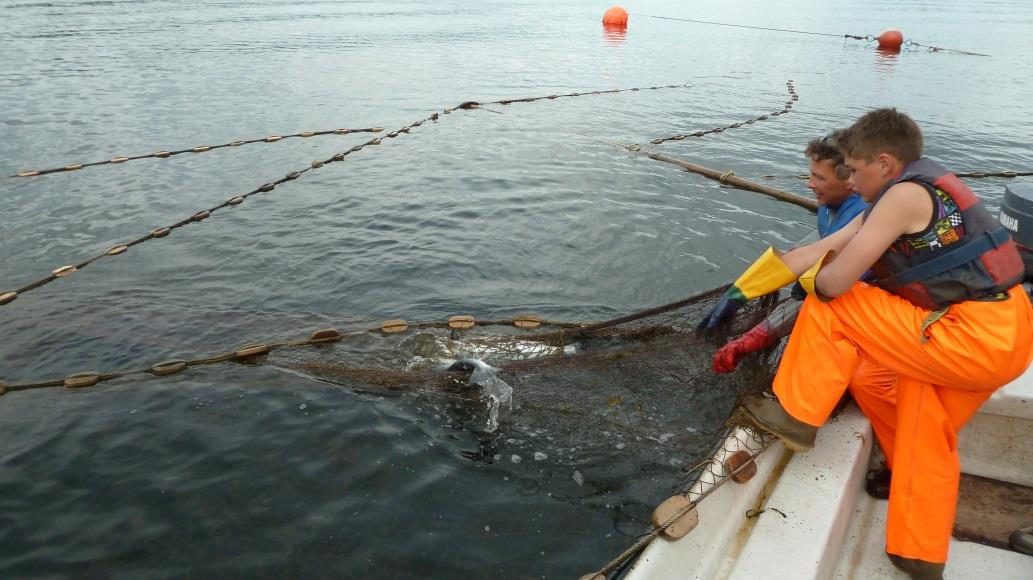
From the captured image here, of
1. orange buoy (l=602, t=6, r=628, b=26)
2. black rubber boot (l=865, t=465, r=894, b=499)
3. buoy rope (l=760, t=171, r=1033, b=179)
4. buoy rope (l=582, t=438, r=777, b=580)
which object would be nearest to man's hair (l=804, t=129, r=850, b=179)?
black rubber boot (l=865, t=465, r=894, b=499)

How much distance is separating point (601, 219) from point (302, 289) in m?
4.61

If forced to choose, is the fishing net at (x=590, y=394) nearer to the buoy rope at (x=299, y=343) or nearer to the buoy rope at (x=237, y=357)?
the buoy rope at (x=299, y=343)

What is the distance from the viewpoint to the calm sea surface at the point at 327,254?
423 centimetres

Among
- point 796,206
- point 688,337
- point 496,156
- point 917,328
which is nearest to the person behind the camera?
point 917,328

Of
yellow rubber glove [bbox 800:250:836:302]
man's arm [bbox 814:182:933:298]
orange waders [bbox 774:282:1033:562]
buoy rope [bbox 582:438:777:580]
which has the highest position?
man's arm [bbox 814:182:933:298]

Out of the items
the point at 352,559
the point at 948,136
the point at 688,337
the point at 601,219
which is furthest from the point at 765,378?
the point at 948,136

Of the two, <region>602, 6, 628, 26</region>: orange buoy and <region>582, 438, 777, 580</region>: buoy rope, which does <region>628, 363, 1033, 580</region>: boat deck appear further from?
<region>602, 6, 628, 26</region>: orange buoy

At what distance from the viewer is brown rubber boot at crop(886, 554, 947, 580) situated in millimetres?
3098

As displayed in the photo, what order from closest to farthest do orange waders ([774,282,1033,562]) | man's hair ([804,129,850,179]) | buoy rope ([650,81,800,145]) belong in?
orange waders ([774,282,1033,562]), man's hair ([804,129,850,179]), buoy rope ([650,81,800,145])

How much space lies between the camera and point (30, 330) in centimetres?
662

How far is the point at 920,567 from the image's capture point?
312cm

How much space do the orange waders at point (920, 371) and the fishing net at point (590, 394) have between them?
744mm

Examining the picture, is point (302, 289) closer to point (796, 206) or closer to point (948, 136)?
point (796, 206)

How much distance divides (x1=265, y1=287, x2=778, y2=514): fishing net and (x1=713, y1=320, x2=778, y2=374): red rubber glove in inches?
5.7
